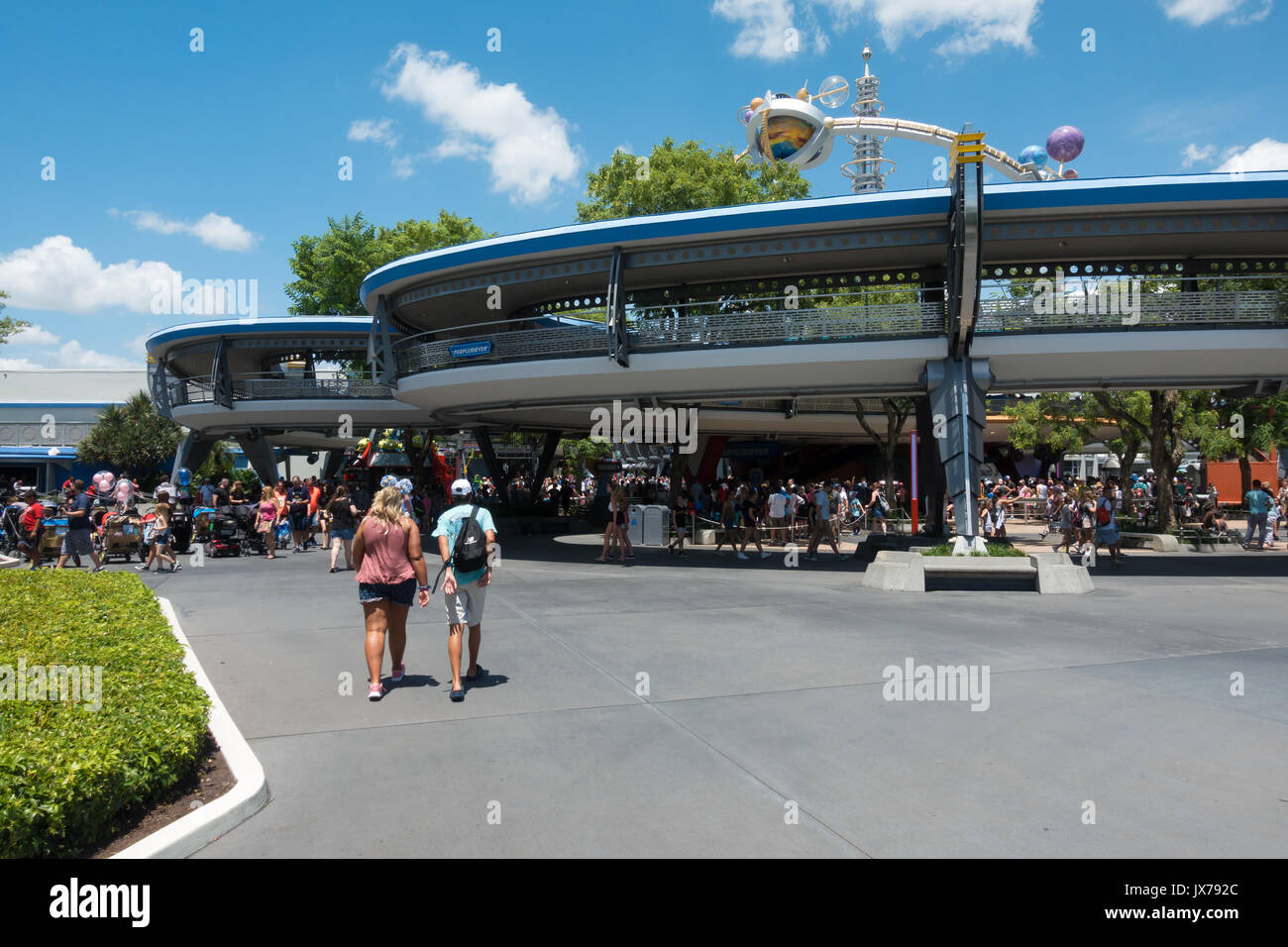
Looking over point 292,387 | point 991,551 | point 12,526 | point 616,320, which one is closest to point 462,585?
point 991,551

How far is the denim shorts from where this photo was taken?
7184mm

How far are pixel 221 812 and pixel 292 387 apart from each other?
28017mm

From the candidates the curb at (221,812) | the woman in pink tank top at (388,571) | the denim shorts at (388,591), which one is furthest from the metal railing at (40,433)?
the curb at (221,812)

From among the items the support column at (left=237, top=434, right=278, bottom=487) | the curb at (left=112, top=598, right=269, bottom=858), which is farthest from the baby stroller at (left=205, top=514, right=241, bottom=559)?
the support column at (left=237, top=434, right=278, bottom=487)

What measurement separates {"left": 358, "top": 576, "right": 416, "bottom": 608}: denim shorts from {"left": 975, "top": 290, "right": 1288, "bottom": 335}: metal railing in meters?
12.7

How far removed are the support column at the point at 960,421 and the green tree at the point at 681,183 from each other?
18729 mm

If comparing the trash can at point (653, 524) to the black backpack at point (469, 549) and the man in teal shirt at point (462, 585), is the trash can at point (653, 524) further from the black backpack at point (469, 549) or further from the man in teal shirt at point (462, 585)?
the black backpack at point (469, 549)

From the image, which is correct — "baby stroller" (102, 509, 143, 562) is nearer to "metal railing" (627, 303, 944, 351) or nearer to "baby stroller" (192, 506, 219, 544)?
"baby stroller" (192, 506, 219, 544)

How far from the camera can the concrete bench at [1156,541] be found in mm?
22375

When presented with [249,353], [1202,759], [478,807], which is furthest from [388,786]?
[249,353]

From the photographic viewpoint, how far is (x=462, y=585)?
723 cm

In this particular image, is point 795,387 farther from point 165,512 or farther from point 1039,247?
point 165,512

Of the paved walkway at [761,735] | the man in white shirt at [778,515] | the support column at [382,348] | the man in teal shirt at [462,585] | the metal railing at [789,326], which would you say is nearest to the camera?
the paved walkway at [761,735]
